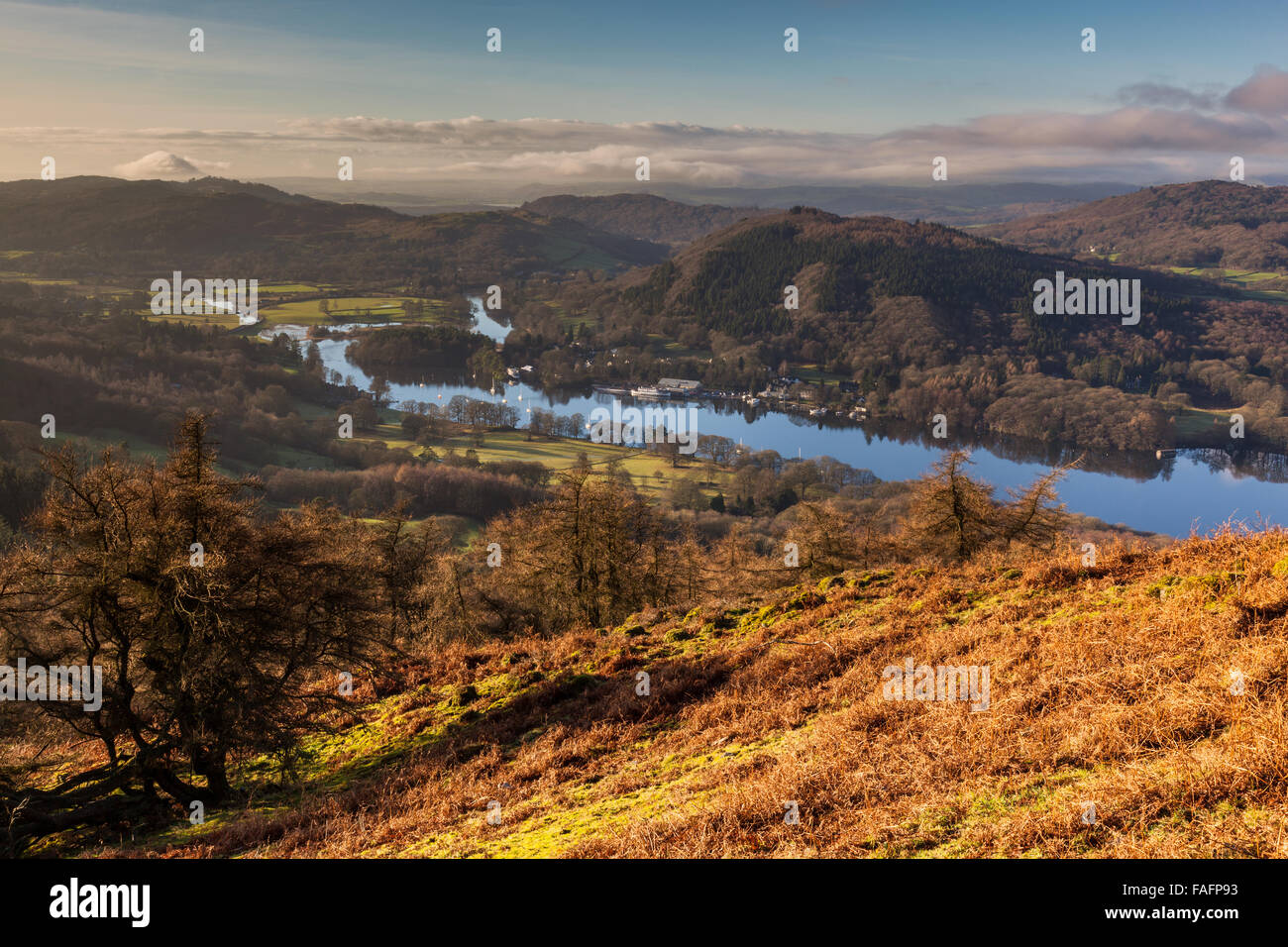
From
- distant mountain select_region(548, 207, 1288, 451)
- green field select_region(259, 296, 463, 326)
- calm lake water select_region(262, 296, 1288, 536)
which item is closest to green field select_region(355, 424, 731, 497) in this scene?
calm lake water select_region(262, 296, 1288, 536)

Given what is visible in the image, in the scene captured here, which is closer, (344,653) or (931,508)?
(344,653)

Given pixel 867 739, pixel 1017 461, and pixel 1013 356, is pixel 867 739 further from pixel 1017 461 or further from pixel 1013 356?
pixel 1013 356

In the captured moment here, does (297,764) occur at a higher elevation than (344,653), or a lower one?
lower

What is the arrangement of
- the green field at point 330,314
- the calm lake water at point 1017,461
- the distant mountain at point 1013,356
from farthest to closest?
the green field at point 330,314, the distant mountain at point 1013,356, the calm lake water at point 1017,461

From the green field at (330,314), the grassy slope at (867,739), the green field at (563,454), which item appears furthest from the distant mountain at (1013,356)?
the grassy slope at (867,739)

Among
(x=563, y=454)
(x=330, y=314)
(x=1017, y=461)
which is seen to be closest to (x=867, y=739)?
(x=563, y=454)

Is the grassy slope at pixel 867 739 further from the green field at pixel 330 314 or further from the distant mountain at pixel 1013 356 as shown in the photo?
the green field at pixel 330 314
